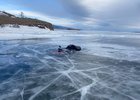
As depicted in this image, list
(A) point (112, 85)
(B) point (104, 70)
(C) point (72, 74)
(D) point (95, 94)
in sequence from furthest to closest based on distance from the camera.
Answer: (B) point (104, 70)
(C) point (72, 74)
(A) point (112, 85)
(D) point (95, 94)

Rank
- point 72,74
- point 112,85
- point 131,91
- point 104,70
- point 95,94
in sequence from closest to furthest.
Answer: point 95,94
point 131,91
point 112,85
point 72,74
point 104,70

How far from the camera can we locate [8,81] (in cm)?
655

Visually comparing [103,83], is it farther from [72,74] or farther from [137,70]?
[137,70]

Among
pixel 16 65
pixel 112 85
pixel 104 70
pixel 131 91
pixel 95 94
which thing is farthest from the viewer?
pixel 16 65

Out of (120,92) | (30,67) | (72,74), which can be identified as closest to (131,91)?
(120,92)

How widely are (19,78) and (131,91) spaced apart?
4.14 m

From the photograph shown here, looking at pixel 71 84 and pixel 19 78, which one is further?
pixel 19 78

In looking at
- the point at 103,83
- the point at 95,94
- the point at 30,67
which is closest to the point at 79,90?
the point at 95,94

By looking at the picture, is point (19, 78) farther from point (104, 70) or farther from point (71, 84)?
point (104, 70)

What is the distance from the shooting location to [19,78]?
693 centimetres

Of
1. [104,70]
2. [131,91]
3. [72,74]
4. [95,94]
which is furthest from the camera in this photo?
[104,70]

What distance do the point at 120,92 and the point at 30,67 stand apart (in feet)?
15.5

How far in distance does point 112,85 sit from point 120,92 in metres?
0.67

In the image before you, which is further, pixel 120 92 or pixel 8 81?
pixel 8 81
